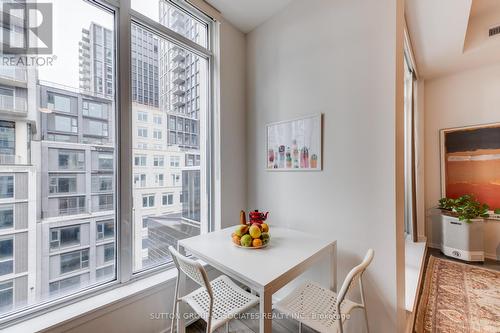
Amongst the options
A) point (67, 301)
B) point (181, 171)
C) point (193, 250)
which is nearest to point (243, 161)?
point (181, 171)

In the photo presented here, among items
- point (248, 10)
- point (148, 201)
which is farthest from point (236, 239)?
point (248, 10)

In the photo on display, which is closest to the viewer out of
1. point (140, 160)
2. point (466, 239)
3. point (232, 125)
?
point (140, 160)

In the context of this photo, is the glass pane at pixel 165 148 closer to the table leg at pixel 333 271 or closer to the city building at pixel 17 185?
the city building at pixel 17 185

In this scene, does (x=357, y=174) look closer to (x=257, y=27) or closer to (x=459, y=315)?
(x=459, y=315)

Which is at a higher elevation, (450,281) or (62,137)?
(62,137)

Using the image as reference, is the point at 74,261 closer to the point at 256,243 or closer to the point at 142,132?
the point at 142,132

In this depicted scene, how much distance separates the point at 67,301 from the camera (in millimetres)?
1253

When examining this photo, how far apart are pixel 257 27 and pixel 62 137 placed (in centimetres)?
197

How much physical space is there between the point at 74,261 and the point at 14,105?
0.94 m

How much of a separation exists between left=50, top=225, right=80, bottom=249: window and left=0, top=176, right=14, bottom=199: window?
279mm

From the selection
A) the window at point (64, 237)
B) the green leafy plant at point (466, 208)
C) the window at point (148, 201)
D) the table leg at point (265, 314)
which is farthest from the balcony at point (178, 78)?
the green leafy plant at point (466, 208)

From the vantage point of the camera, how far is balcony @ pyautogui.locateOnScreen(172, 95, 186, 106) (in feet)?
5.98

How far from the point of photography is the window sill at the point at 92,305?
3.58 feet

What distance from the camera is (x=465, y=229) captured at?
2.74 meters
